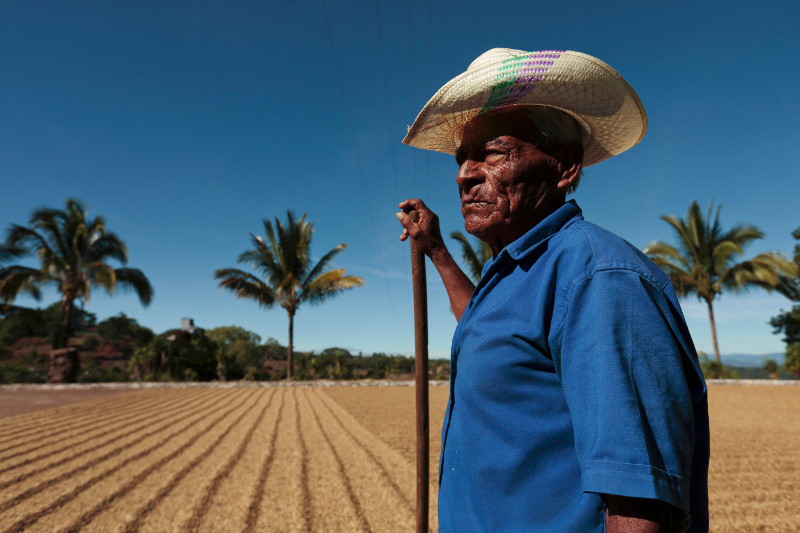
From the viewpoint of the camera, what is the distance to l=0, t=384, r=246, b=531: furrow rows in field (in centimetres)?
263

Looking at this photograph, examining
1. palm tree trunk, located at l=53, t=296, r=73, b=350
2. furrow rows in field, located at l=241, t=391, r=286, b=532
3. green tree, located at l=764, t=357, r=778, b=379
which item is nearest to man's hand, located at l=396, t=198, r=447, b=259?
furrow rows in field, located at l=241, t=391, r=286, b=532

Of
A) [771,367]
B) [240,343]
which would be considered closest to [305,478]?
[771,367]

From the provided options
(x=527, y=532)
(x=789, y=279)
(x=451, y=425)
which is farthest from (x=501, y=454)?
(x=789, y=279)

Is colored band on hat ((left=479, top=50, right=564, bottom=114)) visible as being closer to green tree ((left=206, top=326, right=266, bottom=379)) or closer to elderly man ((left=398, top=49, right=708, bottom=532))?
elderly man ((left=398, top=49, right=708, bottom=532))

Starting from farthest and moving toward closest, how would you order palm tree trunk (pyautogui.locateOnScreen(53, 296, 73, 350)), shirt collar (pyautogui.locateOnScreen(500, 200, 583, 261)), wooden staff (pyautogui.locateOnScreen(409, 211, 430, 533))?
palm tree trunk (pyautogui.locateOnScreen(53, 296, 73, 350))
wooden staff (pyautogui.locateOnScreen(409, 211, 430, 533))
shirt collar (pyautogui.locateOnScreen(500, 200, 583, 261))

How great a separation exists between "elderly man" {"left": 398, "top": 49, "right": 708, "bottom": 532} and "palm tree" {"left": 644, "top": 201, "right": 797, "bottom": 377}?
55.3 feet

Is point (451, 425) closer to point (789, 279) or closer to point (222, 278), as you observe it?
point (222, 278)

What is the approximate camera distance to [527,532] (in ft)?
2.33

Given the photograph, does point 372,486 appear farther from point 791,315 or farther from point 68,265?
point 791,315

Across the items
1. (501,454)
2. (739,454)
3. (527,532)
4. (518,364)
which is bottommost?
(739,454)

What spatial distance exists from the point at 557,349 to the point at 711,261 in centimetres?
1959

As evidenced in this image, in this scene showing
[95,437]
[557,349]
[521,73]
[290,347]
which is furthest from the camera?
[290,347]

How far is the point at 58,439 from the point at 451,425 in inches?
217

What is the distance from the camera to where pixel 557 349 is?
0.66 m
